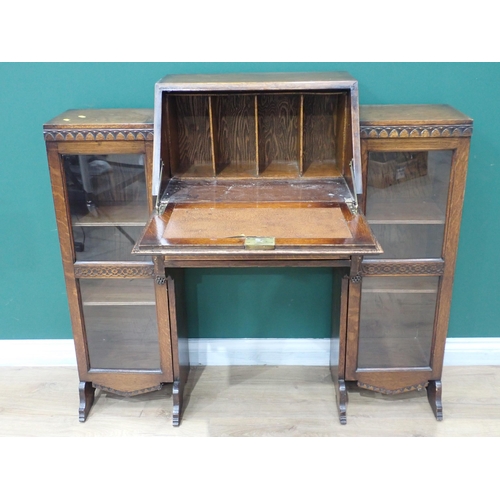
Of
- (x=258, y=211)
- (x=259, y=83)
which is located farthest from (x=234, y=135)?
(x=258, y=211)

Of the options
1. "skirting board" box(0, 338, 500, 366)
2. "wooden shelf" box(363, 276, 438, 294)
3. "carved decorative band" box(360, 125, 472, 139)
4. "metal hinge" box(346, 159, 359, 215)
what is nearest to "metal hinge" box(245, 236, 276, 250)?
"metal hinge" box(346, 159, 359, 215)

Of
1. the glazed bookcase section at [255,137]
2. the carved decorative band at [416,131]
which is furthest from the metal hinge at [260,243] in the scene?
the carved decorative band at [416,131]

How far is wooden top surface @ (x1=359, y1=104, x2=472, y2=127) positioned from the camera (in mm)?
1939

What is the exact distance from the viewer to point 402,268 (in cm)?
219

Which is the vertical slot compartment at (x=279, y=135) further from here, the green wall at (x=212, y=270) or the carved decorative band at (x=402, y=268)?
the carved decorative band at (x=402, y=268)

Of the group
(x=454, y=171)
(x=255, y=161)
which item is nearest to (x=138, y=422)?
(x=255, y=161)

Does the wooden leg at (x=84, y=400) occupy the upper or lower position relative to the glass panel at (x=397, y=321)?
lower

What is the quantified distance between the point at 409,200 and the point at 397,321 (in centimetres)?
50

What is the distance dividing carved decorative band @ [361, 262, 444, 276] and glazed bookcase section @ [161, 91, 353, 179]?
1.27ft

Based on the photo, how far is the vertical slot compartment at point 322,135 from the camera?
2.08m

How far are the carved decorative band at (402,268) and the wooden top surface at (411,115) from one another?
1.75 feet

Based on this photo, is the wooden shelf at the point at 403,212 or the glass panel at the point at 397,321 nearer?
the wooden shelf at the point at 403,212

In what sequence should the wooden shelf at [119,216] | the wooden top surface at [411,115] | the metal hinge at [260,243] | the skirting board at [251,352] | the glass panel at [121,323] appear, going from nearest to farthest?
the metal hinge at [260,243] < the wooden top surface at [411,115] < the wooden shelf at [119,216] < the glass panel at [121,323] < the skirting board at [251,352]
